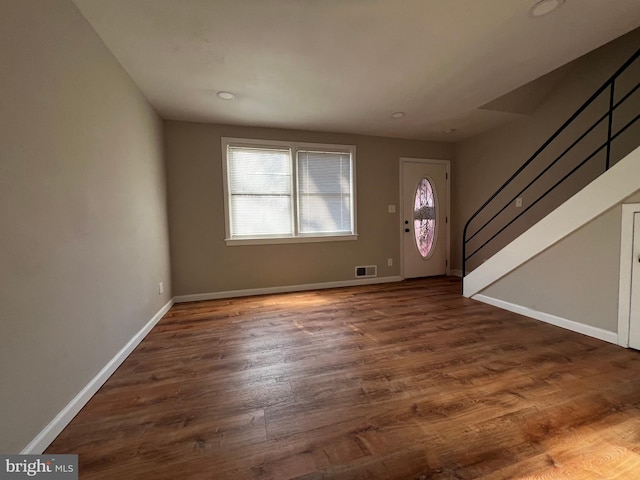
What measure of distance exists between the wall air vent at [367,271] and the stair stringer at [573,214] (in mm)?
1652

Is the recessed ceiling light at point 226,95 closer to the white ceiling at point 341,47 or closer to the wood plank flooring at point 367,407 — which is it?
the white ceiling at point 341,47

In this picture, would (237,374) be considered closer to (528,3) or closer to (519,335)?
(519,335)

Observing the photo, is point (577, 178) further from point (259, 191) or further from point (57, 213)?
point (57, 213)

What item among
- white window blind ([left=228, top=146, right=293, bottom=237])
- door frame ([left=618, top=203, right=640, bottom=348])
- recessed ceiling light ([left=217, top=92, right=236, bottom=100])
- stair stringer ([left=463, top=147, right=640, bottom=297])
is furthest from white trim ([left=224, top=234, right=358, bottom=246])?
door frame ([left=618, top=203, right=640, bottom=348])

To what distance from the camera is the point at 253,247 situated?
4004mm

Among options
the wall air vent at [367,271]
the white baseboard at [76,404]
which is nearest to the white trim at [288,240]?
the wall air vent at [367,271]

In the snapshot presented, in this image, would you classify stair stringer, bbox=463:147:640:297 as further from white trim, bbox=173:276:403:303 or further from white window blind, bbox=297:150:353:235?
white window blind, bbox=297:150:353:235

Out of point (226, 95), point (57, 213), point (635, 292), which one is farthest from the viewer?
point (226, 95)

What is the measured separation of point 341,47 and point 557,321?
3.29 metres

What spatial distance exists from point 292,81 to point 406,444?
2.99m

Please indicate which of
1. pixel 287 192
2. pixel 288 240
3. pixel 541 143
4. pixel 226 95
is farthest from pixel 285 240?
pixel 541 143

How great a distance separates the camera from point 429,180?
4863 mm

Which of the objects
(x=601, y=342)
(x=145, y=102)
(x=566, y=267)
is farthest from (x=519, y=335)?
(x=145, y=102)

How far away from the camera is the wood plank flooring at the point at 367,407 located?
45.9 inches
